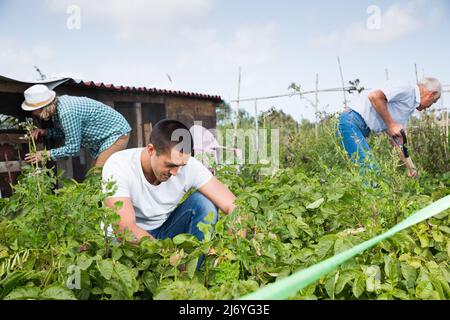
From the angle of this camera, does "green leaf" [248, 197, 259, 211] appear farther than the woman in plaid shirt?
No

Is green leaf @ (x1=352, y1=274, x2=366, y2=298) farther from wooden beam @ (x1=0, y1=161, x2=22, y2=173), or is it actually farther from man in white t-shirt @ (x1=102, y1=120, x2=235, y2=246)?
wooden beam @ (x1=0, y1=161, x2=22, y2=173)

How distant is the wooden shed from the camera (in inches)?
158

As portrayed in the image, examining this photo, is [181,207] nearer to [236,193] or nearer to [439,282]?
[236,193]

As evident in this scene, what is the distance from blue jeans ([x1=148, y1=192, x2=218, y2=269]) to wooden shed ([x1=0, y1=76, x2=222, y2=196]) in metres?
0.98

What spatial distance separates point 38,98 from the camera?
3.40 m

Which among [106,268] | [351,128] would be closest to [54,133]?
[351,128]

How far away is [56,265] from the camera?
1268 mm

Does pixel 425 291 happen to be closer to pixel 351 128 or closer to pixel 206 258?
pixel 206 258

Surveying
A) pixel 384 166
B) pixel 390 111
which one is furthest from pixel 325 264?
pixel 390 111

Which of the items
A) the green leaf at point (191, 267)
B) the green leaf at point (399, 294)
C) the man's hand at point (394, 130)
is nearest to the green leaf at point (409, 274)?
the green leaf at point (399, 294)

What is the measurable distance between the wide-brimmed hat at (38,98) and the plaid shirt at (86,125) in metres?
0.07

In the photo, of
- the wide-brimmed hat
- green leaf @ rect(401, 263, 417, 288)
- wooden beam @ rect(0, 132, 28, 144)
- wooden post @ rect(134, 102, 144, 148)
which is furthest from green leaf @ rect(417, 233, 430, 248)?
wooden post @ rect(134, 102, 144, 148)

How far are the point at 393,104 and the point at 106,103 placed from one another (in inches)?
130

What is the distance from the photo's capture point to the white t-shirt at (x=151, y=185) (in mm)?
2082
